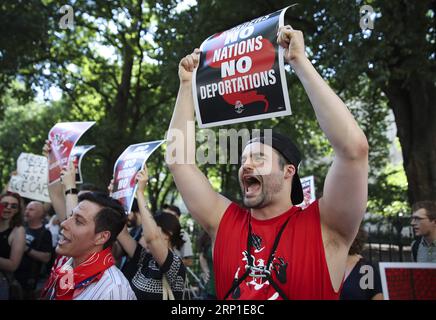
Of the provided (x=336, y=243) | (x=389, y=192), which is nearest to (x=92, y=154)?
(x=389, y=192)

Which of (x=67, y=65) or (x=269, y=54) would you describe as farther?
(x=67, y=65)

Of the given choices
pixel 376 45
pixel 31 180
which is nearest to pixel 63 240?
pixel 31 180

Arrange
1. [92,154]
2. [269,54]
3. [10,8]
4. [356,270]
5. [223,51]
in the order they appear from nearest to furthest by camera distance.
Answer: [269,54]
[223,51]
[356,270]
[10,8]
[92,154]

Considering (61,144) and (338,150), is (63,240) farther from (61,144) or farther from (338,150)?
(61,144)

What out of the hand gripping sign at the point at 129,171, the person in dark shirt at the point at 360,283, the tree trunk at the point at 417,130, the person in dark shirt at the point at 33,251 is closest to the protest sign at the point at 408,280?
the person in dark shirt at the point at 360,283

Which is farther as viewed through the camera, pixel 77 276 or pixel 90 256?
pixel 90 256

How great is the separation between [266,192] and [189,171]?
0.45 m

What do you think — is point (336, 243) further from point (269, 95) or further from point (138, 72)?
point (138, 72)

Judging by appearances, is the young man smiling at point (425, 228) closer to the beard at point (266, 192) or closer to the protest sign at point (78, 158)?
the beard at point (266, 192)

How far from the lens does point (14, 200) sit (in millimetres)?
5383

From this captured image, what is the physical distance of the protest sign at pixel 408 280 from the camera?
2246 mm

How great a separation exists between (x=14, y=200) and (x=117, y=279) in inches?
119

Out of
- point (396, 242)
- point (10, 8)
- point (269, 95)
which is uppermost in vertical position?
point (10, 8)

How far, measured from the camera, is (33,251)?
5.75 meters
